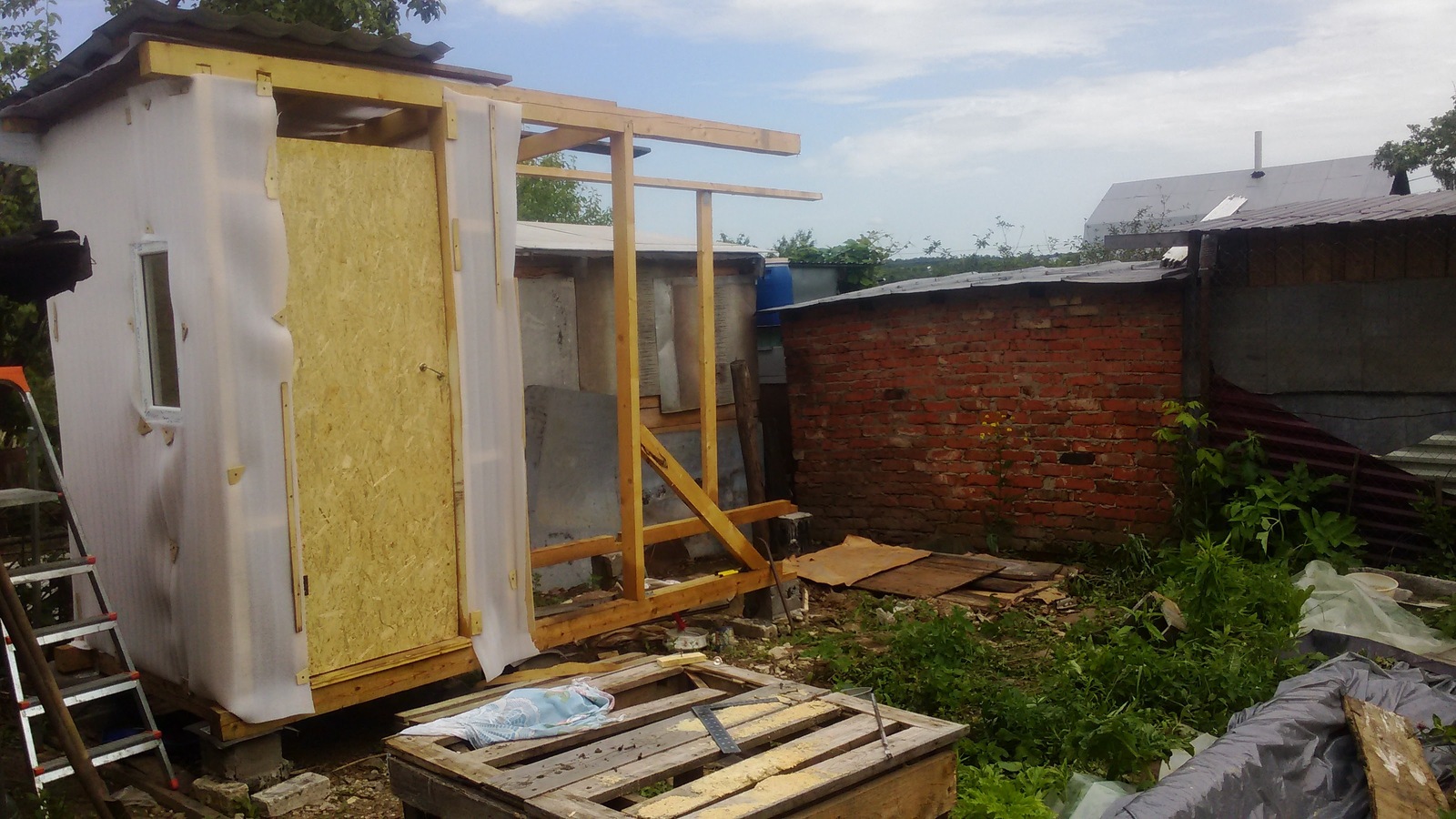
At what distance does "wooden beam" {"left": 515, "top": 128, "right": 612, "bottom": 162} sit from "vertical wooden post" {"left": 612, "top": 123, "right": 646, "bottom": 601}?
136 mm

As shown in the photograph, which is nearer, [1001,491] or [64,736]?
[64,736]

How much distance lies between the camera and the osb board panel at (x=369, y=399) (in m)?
4.56

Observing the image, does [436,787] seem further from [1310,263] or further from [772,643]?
[1310,263]

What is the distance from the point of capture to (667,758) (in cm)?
329

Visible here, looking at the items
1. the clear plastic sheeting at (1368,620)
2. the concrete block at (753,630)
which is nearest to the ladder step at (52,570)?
the concrete block at (753,630)

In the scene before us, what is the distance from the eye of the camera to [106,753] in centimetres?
421

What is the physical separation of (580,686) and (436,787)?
2.43ft

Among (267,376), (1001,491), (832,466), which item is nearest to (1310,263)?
(1001,491)

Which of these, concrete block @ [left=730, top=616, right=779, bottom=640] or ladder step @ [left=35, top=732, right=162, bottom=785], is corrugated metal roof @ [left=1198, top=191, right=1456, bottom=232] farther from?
ladder step @ [left=35, top=732, right=162, bottom=785]

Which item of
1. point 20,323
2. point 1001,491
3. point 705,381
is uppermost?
point 20,323

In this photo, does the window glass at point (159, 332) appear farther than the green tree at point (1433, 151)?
No

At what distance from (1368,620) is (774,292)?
236 inches

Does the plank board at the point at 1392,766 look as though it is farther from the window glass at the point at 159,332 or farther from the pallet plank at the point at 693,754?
the window glass at the point at 159,332

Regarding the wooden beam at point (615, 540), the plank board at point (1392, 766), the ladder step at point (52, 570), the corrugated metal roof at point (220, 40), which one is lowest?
the plank board at point (1392, 766)
